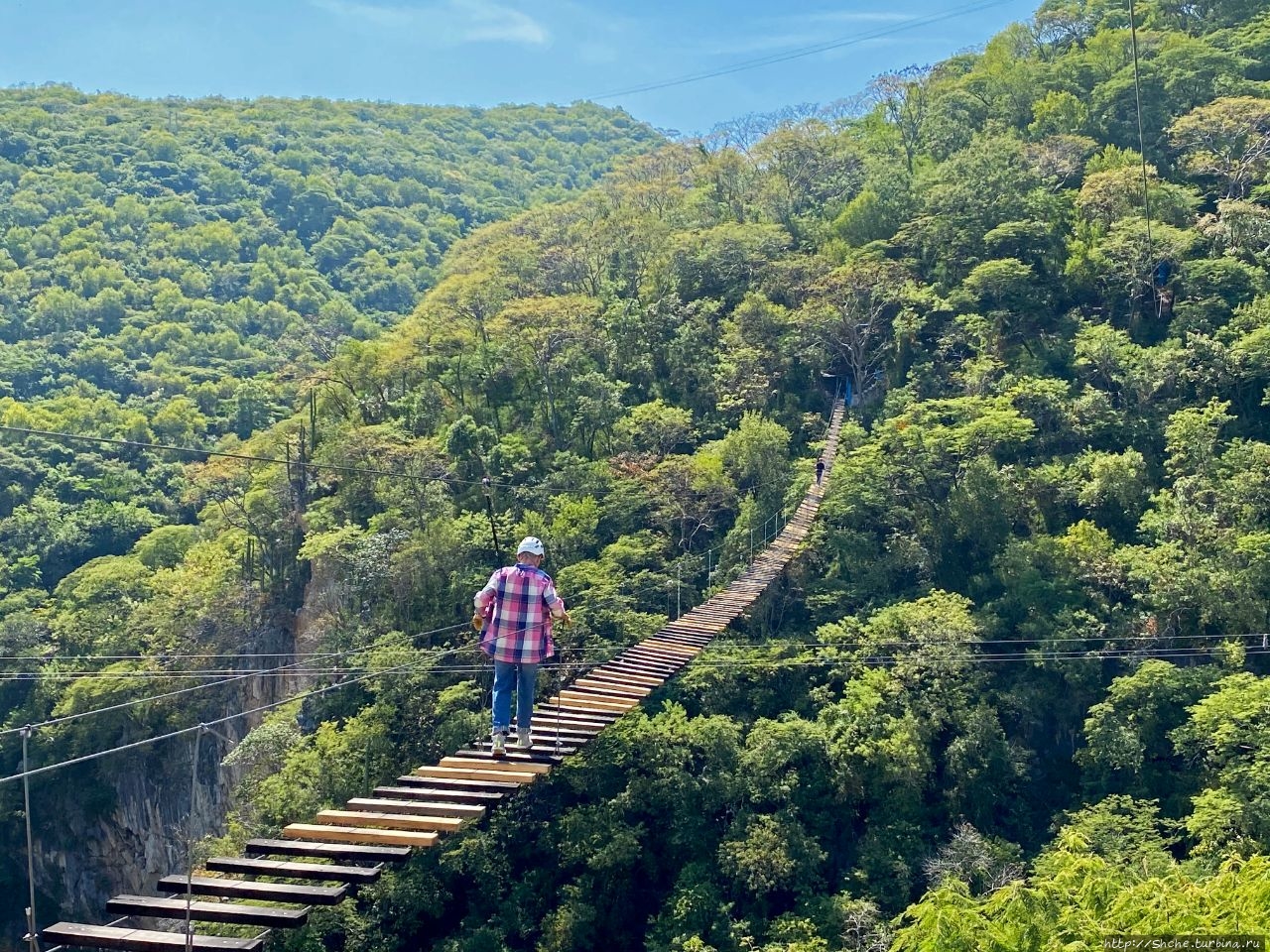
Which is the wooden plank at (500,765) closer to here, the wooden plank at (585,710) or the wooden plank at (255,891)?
the wooden plank at (585,710)

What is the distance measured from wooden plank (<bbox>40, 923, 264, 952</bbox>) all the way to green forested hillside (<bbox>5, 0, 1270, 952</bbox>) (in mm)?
7616

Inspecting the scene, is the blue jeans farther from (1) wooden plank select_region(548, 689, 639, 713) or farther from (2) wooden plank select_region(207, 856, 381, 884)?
(2) wooden plank select_region(207, 856, 381, 884)

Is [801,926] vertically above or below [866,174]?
below

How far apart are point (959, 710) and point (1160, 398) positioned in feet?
22.4

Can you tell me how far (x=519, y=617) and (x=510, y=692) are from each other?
72cm

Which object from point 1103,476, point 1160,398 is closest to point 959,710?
point 1103,476

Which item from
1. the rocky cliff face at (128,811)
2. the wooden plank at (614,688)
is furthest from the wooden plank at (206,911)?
the rocky cliff face at (128,811)

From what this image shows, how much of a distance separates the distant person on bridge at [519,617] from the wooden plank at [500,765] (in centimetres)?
52

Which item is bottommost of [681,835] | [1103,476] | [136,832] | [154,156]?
[136,832]

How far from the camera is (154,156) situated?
6138 cm

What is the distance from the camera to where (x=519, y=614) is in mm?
7758

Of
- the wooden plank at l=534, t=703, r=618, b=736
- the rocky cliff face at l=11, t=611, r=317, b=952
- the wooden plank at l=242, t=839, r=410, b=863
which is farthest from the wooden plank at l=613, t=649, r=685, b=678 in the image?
the rocky cliff face at l=11, t=611, r=317, b=952

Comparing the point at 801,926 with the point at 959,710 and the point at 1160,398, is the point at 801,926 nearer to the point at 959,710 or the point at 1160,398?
the point at 959,710

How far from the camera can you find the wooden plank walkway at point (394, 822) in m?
5.21
